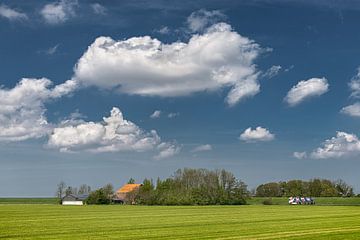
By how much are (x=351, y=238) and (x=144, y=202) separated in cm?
11911

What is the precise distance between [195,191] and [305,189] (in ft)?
196

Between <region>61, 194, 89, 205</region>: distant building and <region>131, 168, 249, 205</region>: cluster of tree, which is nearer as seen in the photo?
<region>131, 168, 249, 205</region>: cluster of tree

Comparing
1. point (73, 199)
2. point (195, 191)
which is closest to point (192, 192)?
point (195, 191)

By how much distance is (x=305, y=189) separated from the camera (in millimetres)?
180125

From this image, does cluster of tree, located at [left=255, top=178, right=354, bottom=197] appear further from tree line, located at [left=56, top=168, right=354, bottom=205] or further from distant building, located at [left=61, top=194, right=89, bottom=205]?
distant building, located at [left=61, top=194, right=89, bottom=205]

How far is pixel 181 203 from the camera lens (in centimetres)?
13262

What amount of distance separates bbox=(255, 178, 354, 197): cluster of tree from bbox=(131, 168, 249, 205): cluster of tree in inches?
1628

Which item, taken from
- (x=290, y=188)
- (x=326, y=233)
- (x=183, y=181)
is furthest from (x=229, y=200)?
(x=326, y=233)

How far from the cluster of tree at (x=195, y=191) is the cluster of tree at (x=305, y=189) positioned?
Answer: 136 feet

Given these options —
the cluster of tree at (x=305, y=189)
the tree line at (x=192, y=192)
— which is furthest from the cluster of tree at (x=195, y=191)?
the cluster of tree at (x=305, y=189)

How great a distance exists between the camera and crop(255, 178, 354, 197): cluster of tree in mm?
174375

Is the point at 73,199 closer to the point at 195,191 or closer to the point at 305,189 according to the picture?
the point at 195,191

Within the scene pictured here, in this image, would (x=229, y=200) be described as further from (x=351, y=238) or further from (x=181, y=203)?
(x=351, y=238)

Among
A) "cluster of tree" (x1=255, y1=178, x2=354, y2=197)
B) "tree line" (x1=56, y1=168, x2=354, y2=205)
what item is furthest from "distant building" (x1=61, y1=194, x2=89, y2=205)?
"cluster of tree" (x1=255, y1=178, x2=354, y2=197)
